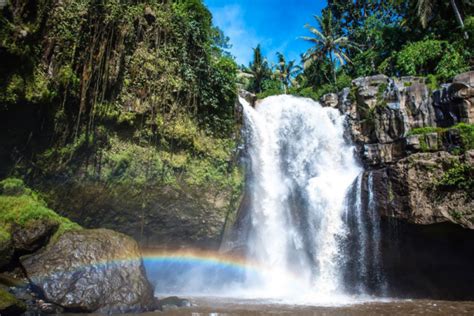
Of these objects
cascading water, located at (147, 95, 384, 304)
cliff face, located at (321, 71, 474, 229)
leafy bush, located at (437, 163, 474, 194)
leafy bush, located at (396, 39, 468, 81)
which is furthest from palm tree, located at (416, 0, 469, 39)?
leafy bush, located at (437, 163, 474, 194)

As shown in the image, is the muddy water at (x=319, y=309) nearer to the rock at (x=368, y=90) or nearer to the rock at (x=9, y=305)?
the rock at (x=9, y=305)

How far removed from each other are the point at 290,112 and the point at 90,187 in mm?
11010

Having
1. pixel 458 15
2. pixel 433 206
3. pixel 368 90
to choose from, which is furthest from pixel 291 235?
pixel 458 15

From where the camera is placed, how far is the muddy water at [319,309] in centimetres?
878

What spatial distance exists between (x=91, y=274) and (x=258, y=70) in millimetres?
33950

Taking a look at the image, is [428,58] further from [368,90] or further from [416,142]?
[416,142]

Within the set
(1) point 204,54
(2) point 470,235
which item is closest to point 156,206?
(1) point 204,54

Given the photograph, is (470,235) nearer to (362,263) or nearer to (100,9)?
(362,263)

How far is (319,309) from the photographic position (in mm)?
9398

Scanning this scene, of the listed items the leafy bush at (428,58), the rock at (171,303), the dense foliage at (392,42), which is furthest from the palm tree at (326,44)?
the rock at (171,303)

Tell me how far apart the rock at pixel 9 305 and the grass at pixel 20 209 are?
242 cm

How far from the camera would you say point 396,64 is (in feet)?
83.4

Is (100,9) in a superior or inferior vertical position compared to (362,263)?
superior

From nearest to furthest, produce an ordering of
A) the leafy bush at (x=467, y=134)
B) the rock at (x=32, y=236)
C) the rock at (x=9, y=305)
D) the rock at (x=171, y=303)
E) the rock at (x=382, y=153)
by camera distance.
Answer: the rock at (x=9, y=305) < the rock at (x=32, y=236) < the rock at (x=171, y=303) < the leafy bush at (x=467, y=134) < the rock at (x=382, y=153)
